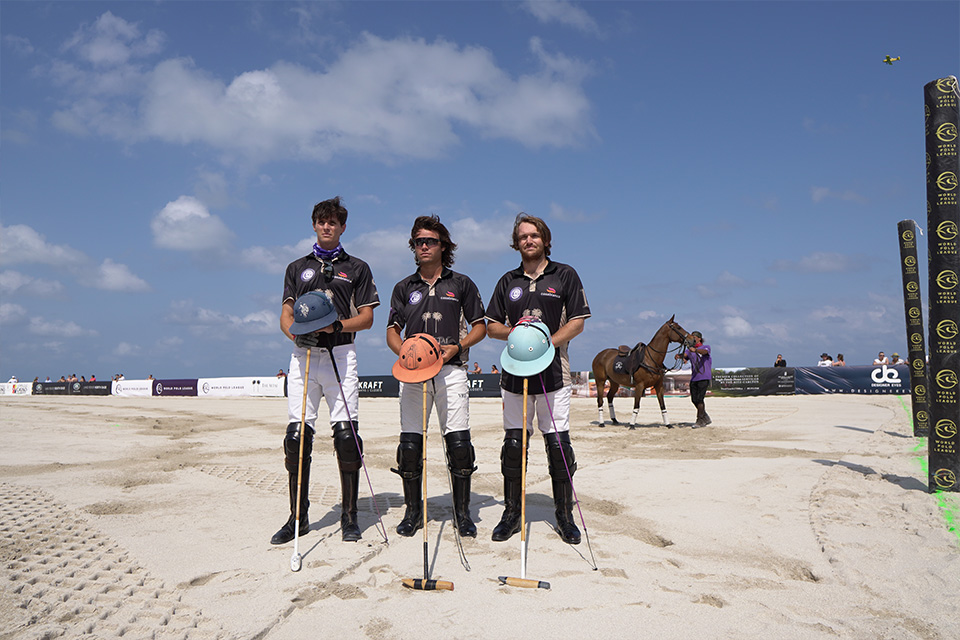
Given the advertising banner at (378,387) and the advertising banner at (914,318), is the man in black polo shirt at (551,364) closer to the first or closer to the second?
the advertising banner at (914,318)

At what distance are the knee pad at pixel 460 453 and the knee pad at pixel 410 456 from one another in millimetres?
217

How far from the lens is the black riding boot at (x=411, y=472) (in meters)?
4.29

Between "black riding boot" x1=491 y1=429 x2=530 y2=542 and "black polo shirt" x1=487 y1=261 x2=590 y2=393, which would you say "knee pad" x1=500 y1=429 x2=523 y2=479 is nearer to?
"black riding boot" x1=491 y1=429 x2=530 y2=542

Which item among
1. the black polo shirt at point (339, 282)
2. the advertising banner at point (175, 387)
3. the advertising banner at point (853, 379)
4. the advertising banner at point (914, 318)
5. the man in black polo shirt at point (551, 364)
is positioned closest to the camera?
the man in black polo shirt at point (551, 364)

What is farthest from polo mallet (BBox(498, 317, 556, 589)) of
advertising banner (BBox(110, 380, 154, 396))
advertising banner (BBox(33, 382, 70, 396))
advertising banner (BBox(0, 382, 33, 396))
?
advertising banner (BBox(0, 382, 33, 396))

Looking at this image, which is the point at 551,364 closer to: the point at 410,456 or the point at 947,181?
the point at 410,456

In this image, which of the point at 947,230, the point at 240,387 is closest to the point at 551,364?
the point at 947,230

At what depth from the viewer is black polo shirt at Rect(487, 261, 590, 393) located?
420cm

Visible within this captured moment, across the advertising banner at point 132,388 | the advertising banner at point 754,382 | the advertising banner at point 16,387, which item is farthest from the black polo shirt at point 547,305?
the advertising banner at point 16,387

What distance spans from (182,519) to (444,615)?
9.51ft

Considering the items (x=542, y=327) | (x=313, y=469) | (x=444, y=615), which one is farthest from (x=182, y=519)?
(x=542, y=327)

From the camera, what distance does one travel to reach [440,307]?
439cm

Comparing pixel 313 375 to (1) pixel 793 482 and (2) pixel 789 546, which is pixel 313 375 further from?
(1) pixel 793 482

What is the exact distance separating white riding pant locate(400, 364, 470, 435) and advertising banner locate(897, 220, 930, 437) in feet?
31.0
